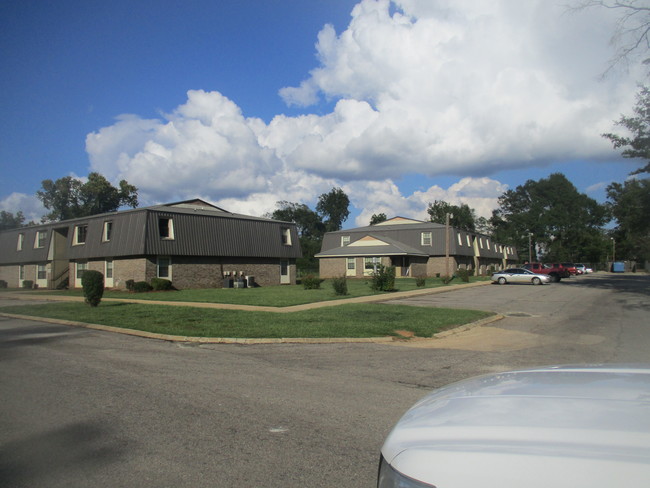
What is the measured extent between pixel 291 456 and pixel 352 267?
45.5 m

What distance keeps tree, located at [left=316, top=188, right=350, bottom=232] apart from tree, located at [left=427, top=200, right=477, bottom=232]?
112 ft

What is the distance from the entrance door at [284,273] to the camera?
3862 centimetres

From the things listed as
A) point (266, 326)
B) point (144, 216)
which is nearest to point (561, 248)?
point (144, 216)

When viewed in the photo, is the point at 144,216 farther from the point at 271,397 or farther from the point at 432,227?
the point at 432,227

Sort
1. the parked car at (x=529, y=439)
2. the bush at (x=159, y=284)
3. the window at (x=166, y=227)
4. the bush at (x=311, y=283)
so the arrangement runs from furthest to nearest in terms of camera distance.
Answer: the window at (x=166, y=227) → the bush at (x=311, y=283) → the bush at (x=159, y=284) → the parked car at (x=529, y=439)

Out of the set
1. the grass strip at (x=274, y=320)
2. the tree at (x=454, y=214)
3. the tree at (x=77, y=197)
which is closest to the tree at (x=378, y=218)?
the tree at (x=454, y=214)

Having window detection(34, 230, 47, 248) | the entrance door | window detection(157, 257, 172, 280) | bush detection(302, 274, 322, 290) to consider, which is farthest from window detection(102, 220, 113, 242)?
bush detection(302, 274, 322, 290)

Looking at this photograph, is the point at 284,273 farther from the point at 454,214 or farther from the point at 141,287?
the point at 454,214

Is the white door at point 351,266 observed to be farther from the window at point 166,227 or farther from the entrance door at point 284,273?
the window at point 166,227

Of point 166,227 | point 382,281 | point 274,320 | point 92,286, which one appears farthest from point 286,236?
point 274,320

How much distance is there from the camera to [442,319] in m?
14.4

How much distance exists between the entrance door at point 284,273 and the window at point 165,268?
1028 centimetres

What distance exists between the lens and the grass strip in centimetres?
1167

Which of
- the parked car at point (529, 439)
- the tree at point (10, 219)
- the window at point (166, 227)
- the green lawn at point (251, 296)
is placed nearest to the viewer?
the parked car at point (529, 439)
